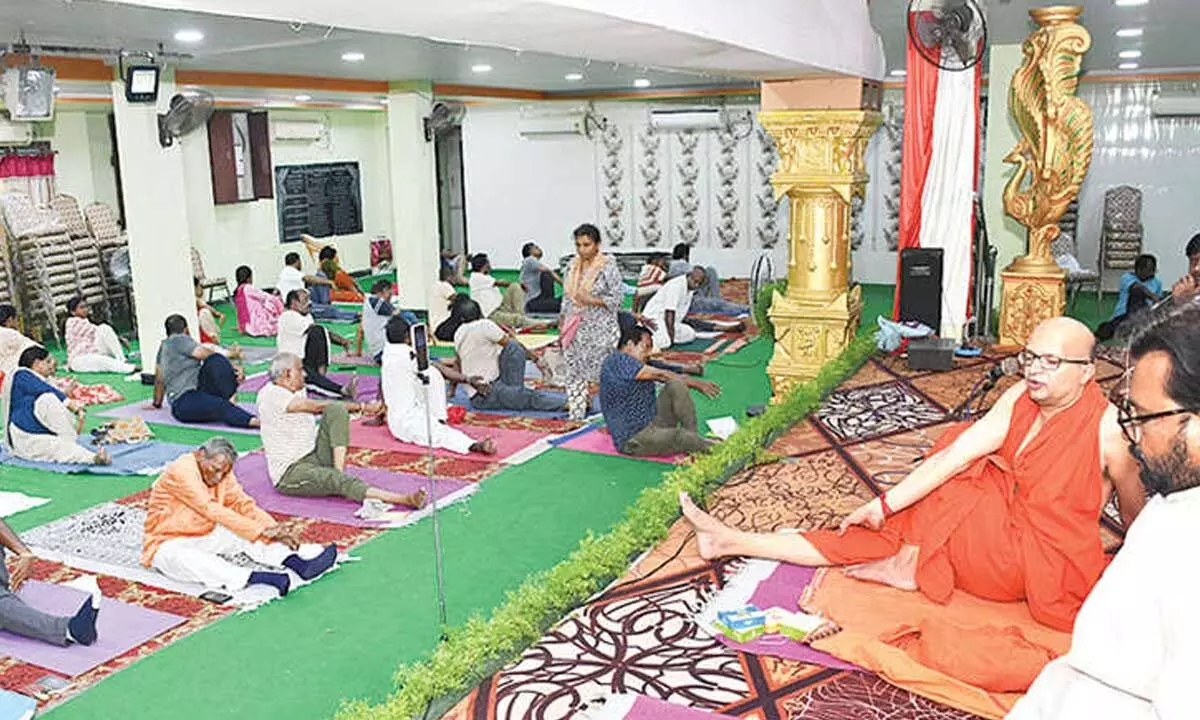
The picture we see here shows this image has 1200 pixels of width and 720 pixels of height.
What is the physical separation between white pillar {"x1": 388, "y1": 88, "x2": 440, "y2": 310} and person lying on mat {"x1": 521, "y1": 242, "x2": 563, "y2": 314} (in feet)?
3.74

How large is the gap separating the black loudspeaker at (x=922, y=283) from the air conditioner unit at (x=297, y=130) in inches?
425

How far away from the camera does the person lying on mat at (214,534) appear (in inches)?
206

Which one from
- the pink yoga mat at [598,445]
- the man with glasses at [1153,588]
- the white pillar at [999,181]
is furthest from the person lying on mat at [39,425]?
the white pillar at [999,181]

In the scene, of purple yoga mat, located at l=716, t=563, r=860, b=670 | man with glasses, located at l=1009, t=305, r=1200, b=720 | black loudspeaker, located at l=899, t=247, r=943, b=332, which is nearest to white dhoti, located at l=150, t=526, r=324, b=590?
purple yoga mat, located at l=716, t=563, r=860, b=670

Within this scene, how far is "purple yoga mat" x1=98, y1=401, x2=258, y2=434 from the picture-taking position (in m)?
8.32

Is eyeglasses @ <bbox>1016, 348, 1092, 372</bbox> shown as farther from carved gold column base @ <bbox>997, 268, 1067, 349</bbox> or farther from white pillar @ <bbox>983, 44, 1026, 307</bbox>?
white pillar @ <bbox>983, 44, 1026, 307</bbox>

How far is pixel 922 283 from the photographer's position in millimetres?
8797

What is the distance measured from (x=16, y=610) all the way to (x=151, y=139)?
5.82 metres

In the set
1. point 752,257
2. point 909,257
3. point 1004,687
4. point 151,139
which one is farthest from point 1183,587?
point 752,257

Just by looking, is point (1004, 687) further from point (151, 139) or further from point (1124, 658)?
point (151, 139)

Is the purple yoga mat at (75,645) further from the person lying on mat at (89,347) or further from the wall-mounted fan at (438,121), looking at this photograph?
the wall-mounted fan at (438,121)

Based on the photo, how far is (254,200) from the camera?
16.0m

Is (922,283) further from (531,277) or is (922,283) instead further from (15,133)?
(15,133)

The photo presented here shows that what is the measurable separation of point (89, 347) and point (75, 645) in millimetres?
6630
